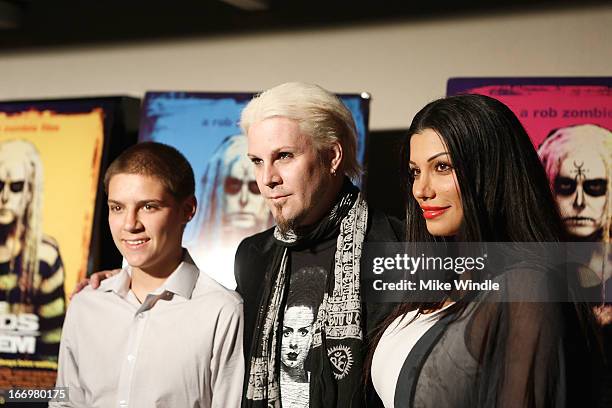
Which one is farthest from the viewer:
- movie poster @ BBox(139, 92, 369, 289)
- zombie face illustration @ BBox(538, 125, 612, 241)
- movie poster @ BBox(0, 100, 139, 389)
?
movie poster @ BBox(0, 100, 139, 389)

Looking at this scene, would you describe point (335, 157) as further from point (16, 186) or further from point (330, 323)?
point (16, 186)

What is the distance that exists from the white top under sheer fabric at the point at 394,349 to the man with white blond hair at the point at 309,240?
0.44 feet

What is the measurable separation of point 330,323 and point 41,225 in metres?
1.30

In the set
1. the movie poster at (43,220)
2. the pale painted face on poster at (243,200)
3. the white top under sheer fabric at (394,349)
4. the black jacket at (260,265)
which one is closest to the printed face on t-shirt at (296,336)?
the black jacket at (260,265)

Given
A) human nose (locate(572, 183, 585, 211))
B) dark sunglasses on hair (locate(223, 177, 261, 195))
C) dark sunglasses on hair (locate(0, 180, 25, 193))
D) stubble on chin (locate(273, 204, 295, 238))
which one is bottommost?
stubble on chin (locate(273, 204, 295, 238))

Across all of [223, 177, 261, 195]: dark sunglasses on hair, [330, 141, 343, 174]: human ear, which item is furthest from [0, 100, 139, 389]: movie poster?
[330, 141, 343, 174]: human ear

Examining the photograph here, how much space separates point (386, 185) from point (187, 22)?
989 millimetres

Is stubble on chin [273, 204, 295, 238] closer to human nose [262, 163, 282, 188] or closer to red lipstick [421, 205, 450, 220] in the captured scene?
human nose [262, 163, 282, 188]

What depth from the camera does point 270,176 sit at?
200cm

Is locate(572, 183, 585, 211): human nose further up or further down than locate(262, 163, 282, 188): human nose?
further up

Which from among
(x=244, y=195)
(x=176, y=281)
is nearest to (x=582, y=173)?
(x=244, y=195)

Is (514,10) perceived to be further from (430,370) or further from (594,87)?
(430,370)

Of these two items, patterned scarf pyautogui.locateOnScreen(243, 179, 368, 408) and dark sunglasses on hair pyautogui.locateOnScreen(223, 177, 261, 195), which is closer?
patterned scarf pyautogui.locateOnScreen(243, 179, 368, 408)

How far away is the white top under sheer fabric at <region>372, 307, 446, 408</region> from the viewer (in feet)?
5.50
